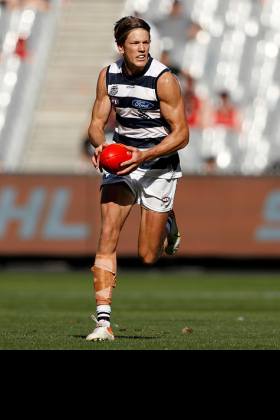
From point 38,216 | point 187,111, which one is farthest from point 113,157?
point 187,111

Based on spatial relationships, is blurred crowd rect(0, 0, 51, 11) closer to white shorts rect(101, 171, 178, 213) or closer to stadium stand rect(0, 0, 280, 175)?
stadium stand rect(0, 0, 280, 175)

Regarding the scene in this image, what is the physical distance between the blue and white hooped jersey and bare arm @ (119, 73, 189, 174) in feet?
0.24

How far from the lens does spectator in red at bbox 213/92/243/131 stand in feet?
66.3

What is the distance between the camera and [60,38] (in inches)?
940

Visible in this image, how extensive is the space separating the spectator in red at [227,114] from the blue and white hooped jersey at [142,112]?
13.5 meters

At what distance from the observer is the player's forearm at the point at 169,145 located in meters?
6.37

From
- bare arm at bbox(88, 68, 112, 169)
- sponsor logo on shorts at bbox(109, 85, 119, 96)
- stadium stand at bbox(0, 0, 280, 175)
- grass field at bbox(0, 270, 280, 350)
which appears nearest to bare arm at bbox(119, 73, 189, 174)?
sponsor logo on shorts at bbox(109, 85, 119, 96)

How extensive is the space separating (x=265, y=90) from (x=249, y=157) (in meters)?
2.49

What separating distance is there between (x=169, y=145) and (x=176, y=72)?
14.2m

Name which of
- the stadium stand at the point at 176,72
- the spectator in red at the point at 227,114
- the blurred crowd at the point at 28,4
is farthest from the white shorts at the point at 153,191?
the blurred crowd at the point at 28,4

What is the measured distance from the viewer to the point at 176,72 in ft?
66.5

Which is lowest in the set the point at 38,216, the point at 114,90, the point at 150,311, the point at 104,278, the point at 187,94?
the point at 150,311

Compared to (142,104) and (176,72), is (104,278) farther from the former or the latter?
(176,72)
